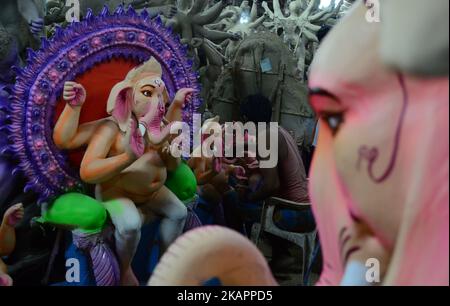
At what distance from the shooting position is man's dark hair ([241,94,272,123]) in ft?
8.79

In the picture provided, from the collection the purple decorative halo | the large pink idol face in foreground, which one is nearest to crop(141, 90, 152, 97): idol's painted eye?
A: the purple decorative halo

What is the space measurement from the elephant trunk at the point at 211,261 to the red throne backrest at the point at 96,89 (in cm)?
107

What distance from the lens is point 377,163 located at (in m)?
0.87

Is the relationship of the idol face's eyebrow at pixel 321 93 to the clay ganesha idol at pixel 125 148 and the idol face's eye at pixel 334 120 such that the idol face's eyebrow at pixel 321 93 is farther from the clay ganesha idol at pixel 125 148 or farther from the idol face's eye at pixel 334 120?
the clay ganesha idol at pixel 125 148

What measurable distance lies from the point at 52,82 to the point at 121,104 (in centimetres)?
22

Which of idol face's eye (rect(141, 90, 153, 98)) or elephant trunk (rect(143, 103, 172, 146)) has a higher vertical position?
idol face's eye (rect(141, 90, 153, 98))

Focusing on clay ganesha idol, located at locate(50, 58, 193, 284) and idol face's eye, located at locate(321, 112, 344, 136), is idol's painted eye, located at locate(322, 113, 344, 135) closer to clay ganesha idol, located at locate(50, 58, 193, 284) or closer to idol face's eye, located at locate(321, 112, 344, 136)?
idol face's eye, located at locate(321, 112, 344, 136)

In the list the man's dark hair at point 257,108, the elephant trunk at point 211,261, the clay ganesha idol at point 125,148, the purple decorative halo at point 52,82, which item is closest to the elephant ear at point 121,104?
the clay ganesha idol at point 125,148

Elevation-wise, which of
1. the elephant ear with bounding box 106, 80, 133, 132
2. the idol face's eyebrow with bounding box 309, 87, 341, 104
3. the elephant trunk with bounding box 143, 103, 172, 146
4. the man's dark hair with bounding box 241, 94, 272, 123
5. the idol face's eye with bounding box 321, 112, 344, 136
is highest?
the idol face's eyebrow with bounding box 309, 87, 341, 104

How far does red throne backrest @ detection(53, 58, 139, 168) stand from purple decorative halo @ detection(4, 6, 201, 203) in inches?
0.9

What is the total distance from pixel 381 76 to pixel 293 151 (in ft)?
5.44

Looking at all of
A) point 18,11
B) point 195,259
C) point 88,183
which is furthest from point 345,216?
point 18,11

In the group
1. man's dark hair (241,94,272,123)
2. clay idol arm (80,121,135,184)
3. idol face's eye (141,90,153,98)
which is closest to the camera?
clay idol arm (80,121,135,184)
